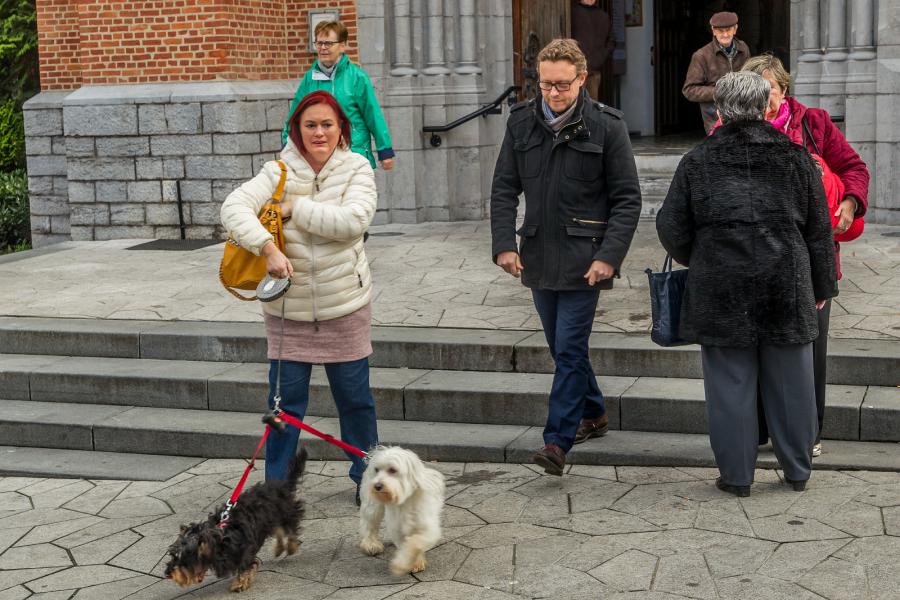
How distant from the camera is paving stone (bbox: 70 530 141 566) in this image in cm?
→ 530

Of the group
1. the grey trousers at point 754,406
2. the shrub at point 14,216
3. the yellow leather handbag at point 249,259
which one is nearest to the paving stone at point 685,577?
the grey trousers at point 754,406

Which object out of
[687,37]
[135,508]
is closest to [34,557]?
[135,508]

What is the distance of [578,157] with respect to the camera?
18.9 feet

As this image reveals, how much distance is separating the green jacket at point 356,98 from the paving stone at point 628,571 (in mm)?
4926

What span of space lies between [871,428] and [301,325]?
272 cm

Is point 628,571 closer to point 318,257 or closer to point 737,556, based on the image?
point 737,556

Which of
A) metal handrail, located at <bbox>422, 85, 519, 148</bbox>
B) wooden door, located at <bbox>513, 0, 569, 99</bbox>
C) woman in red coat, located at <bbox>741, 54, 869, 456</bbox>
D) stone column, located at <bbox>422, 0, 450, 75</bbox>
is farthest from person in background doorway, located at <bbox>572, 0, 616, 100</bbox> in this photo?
woman in red coat, located at <bbox>741, 54, 869, 456</bbox>

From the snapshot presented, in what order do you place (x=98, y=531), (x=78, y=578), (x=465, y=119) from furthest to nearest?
(x=465, y=119) → (x=98, y=531) → (x=78, y=578)

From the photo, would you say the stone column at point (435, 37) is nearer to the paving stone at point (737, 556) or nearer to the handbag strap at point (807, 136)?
the handbag strap at point (807, 136)

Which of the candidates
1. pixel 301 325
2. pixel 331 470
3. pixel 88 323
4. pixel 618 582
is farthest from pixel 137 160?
pixel 618 582

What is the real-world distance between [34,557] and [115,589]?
22.8 inches

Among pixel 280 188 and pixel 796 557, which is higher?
pixel 280 188

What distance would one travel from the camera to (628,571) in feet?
15.8

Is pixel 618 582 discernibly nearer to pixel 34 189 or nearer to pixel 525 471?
pixel 525 471
